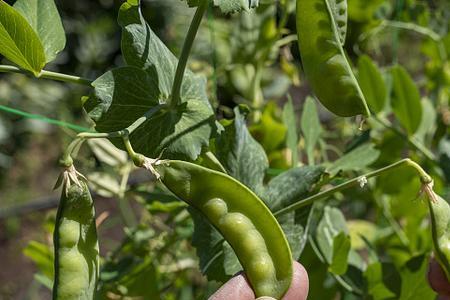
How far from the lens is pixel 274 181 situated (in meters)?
0.82

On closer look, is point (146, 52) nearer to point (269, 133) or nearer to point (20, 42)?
point (20, 42)

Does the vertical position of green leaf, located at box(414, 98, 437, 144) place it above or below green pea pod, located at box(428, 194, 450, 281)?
below

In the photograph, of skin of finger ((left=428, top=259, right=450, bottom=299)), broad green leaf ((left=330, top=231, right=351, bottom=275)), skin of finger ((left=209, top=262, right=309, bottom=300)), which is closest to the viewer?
skin of finger ((left=209, top=262, right=309, bottom=300))

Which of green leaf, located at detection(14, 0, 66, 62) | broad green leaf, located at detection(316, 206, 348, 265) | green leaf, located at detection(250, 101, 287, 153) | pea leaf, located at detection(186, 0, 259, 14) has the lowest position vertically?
broad green leaf, located at detection(316, 206, 348, 265)

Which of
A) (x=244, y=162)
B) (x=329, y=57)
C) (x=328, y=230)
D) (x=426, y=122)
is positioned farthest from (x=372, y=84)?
(x=329, y=57)

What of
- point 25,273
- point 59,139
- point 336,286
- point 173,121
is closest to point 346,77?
point 173,121

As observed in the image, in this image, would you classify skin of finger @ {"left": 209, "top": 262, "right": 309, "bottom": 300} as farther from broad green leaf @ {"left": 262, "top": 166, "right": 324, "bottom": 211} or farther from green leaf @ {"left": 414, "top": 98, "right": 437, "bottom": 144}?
green leaf @ {"left": 414, "top": 98, "right": 437, "bottom": 144}

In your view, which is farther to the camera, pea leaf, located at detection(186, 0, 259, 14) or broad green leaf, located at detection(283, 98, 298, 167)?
broad green leaf, located at detection(283, 98, 298, 167)

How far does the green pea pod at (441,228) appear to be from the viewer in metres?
0.66

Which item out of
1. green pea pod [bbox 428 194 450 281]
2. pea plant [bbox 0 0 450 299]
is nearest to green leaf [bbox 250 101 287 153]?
pea plant [bbox 0 0 450 299]

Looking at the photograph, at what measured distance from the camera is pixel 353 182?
690mm

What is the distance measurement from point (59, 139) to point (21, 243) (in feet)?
2.08

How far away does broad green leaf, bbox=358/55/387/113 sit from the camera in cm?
111

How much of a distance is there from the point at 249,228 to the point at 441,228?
162 millimetres
